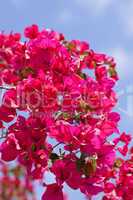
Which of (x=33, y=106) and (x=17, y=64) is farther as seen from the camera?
(x=17, y=64)

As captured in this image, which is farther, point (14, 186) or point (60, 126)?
point (14, 186)

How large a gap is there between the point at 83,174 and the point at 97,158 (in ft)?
0.23

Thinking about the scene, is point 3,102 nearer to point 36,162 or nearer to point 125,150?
point 36,162

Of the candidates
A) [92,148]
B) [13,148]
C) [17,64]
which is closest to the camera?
[92,148]

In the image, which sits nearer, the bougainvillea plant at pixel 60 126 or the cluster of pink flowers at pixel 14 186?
the bougainvillea plant at pixel 60 126

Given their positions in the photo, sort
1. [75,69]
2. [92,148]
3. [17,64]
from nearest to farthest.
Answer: [92,148], [75,69], [17,64]

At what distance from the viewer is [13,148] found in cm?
186

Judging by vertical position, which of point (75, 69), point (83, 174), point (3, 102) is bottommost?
point (83, 174)

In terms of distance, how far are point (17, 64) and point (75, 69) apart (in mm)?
292

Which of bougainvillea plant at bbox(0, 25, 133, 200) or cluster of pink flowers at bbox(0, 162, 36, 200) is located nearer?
bougainvillea plant at bbox(0, 25, 133, 200)

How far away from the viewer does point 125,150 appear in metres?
2.15

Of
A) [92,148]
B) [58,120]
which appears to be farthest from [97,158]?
[58,120]

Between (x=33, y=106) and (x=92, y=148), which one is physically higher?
(x=33, y=106)

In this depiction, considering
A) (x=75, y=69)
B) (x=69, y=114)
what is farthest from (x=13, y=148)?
(x=75, y=69)
